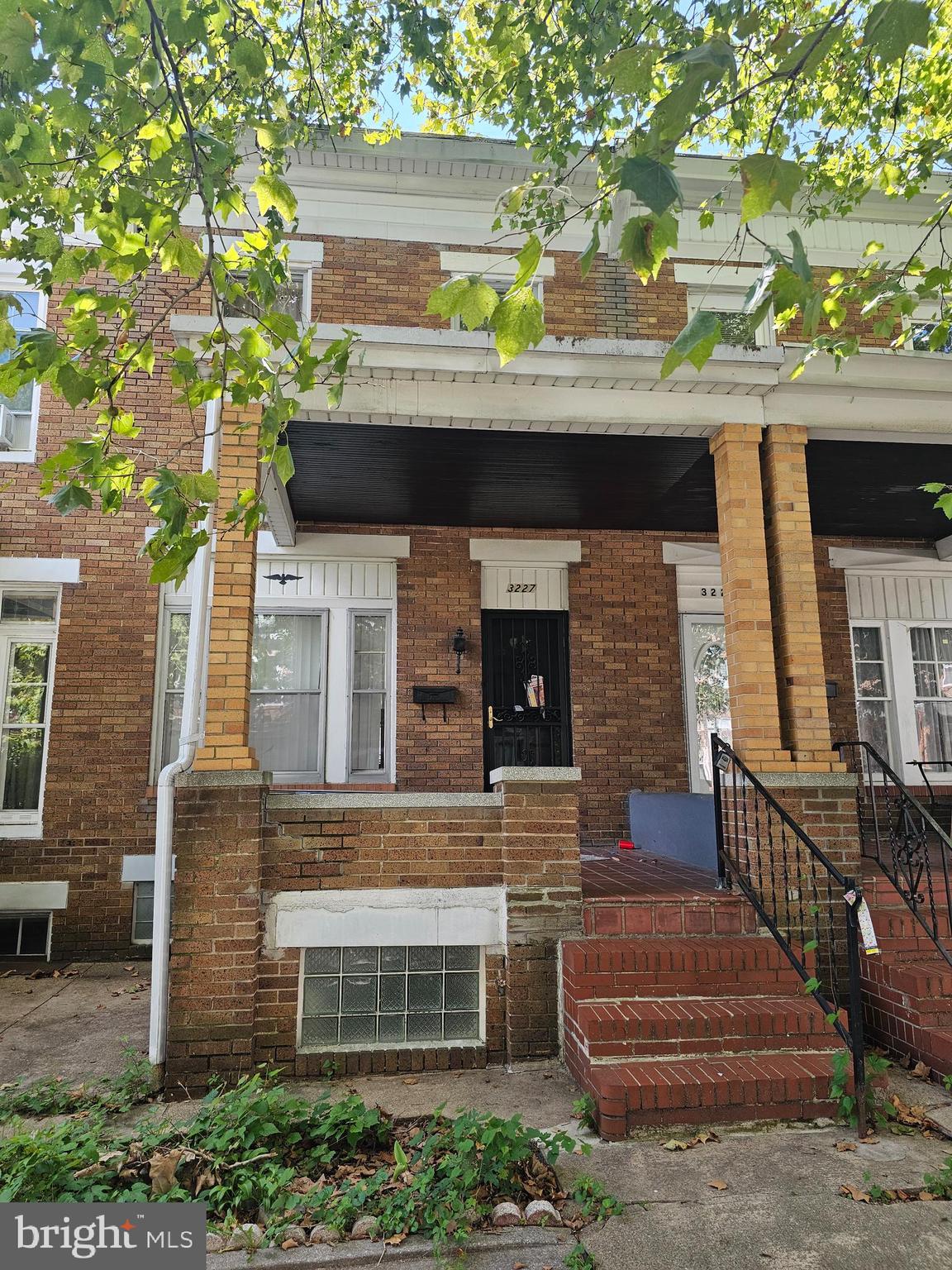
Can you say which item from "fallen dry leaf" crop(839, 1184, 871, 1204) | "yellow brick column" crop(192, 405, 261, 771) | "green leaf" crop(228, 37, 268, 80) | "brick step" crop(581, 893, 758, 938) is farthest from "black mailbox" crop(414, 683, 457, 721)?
"green leaf" crop(228, 37, 268, 80)

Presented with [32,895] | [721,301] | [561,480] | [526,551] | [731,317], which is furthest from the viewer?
[526,551]

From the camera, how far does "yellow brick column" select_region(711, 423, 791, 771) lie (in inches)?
221

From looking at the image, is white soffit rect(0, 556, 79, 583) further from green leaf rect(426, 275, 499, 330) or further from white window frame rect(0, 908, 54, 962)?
green leaf rect(426, 275, 499, 330)

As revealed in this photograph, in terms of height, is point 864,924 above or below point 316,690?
below

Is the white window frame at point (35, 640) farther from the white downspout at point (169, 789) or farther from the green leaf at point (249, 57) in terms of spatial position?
the green leaf at point (249, 57)

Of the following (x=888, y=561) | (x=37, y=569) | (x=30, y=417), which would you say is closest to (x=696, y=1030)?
(x=888, y=561)

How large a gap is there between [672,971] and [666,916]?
1.40 feet

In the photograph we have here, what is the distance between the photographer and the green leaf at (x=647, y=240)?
2141 millimetres

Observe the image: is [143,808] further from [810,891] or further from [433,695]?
[810,891]

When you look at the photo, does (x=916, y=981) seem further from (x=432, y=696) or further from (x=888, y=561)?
(x=888, y=561)

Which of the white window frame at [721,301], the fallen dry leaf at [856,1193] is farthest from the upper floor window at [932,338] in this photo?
the fallen dry leaf at [856,1193]

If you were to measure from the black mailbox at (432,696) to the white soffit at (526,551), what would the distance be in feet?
4.79

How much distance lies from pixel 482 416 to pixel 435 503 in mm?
2258

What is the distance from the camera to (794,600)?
5.88 meters
